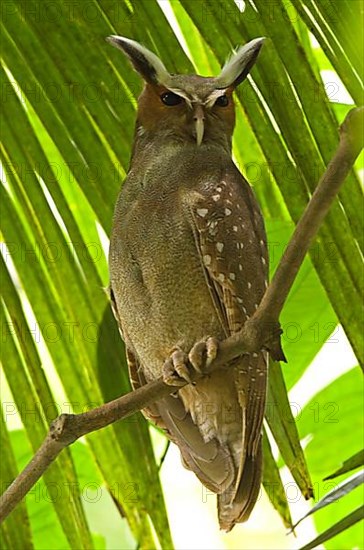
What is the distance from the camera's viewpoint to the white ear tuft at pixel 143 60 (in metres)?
1.26

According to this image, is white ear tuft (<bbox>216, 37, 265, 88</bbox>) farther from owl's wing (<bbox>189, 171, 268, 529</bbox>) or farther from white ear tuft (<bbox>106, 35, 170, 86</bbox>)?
owl's wing (<bbox>189, 171, 268, 529</bbox>)

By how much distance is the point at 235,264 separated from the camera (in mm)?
1552

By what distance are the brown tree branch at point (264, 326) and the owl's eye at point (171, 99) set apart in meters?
0.57

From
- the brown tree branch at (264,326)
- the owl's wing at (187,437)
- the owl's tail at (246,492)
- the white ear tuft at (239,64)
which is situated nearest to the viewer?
the brown tree branch at (264,326)

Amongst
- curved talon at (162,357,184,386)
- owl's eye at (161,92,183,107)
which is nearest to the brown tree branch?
curved talon at (162,357,184,386)

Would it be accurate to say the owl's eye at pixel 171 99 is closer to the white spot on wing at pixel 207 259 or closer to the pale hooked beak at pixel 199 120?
the pale hooked beak at pixel 199 120

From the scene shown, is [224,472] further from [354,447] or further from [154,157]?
[154,157]

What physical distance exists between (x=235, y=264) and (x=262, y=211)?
12 cm

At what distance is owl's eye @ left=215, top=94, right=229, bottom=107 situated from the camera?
4.95ft

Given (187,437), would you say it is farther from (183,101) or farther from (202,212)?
(183,101)

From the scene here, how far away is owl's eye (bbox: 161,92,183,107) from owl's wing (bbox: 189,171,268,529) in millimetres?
154

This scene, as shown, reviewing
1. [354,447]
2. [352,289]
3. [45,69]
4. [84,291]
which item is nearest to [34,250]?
[84,291]

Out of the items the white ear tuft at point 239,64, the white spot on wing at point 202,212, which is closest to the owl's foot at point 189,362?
the white spot on wing at point 202,212

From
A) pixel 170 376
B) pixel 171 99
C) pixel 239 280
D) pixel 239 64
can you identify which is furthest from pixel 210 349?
pixel 171 99
